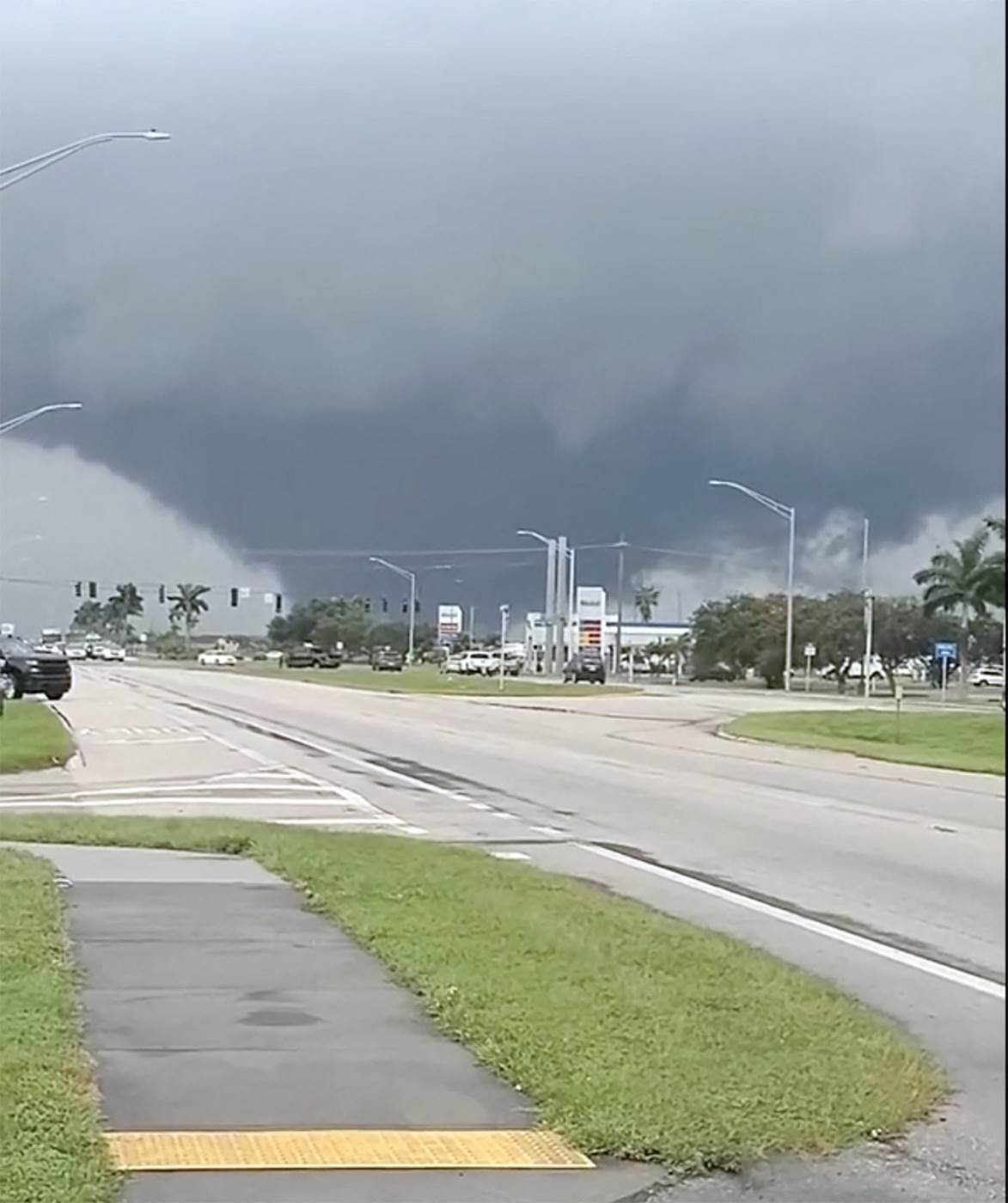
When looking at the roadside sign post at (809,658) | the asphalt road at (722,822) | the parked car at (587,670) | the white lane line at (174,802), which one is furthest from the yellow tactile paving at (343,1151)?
the parked car at (587,670)

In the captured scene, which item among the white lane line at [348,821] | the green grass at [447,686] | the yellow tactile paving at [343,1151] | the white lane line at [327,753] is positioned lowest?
the yellow tactile paving at [343,1151]

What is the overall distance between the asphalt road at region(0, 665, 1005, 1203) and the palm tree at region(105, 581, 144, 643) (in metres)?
2.12

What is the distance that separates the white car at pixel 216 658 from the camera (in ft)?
331

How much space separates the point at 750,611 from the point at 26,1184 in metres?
74.1

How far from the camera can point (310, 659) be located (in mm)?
103250

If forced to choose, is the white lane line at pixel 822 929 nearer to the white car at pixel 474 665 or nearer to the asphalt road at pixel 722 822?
the asphalt road at pixel 722 822

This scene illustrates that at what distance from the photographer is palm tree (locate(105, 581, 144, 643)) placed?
22.0 meters

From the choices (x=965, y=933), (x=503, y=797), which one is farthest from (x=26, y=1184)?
(x=503, y=797)

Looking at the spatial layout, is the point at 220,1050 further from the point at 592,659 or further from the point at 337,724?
the point at 592,659

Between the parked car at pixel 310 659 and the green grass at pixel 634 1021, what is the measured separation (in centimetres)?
8917

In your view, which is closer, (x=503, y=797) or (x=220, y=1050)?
(x=220, y=1050)

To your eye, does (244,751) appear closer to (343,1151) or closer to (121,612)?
(121,612)

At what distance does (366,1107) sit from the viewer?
23.7 ft

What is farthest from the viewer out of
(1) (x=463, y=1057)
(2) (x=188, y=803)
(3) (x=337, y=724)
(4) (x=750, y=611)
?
(4) (x=750, y=611)
